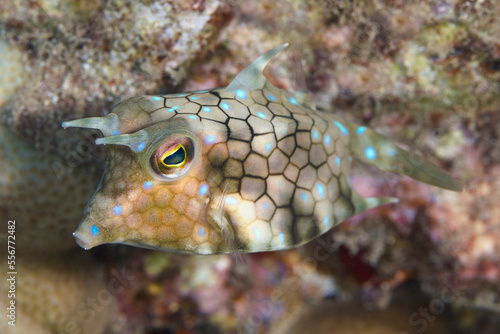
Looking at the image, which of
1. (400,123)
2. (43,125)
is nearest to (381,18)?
(400,123)

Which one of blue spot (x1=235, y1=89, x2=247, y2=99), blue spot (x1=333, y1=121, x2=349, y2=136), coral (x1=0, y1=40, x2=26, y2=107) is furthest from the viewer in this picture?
coral (x1=0, y1=40, x2=26, y2=107)

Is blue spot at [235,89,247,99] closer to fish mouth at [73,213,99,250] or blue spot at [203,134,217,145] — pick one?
blue spot at [203,134,217,145]

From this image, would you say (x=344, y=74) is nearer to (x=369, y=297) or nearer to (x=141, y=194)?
(x=141, y=194)

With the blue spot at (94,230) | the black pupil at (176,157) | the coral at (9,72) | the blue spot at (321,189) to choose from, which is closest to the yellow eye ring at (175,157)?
the black pupil at (176,157)

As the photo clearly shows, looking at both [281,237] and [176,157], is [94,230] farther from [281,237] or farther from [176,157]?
[281,237]

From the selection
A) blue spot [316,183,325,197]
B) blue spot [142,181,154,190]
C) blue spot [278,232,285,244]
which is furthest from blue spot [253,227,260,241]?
blue spot [142,181,154,190]
